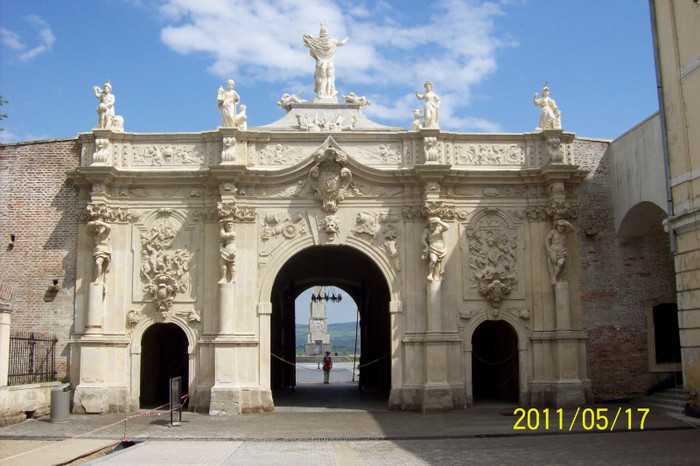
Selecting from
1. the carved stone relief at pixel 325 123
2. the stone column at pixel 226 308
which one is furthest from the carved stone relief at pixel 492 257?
the stone column at pixel 226 308

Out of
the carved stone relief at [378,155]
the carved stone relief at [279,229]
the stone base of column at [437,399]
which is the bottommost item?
the stone base of column at [437,399]

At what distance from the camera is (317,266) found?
26484 mm

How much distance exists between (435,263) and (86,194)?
911 centimetres

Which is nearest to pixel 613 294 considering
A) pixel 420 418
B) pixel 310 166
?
pixel 420 418

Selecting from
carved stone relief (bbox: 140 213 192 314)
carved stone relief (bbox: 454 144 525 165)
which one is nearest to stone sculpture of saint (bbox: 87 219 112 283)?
carved stone relief (bbox: 140 213 192 314)

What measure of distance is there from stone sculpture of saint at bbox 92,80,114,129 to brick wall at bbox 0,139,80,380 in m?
0.96

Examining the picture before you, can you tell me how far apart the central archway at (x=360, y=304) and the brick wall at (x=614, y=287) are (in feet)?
20.3

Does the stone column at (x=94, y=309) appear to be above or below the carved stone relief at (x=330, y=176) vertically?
below

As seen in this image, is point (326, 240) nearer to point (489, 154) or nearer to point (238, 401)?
point (238, 401)

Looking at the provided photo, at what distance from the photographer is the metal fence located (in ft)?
60.4

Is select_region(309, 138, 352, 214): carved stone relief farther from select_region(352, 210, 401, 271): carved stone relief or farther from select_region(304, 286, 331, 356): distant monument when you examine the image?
select_region(304, 286, 331, 356): distant monument

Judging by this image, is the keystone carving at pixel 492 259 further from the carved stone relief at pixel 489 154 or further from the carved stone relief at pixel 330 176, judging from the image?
the carved stone relief at pixel 330 176

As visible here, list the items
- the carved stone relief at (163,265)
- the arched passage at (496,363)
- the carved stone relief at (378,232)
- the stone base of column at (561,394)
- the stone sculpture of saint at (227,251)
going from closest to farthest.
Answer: the stone base of column at (561,394)
the stone sculpture of saint at (227,251)
the carved stone relief at (163,265)
the carved stone relief at (378,232)
the arched passage at (496,363)

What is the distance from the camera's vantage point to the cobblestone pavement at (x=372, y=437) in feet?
38.8
